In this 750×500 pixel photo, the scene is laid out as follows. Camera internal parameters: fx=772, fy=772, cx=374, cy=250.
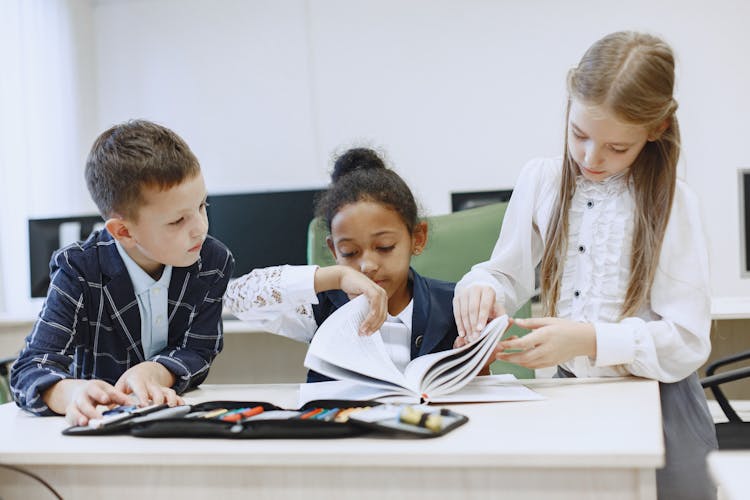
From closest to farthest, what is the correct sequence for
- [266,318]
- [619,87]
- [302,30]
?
1. [619,87]
2. [266,318]
3. [302,30]

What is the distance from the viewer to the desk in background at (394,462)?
748 millimetres

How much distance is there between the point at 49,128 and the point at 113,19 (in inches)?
30.5

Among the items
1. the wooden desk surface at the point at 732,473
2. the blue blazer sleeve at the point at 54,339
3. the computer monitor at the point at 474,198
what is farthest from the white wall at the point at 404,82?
the wooden desk surface at the point at 732,473

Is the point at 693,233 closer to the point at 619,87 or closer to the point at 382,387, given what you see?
the point at 619,87

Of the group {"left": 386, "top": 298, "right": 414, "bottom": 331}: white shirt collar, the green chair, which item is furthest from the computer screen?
{"left": 386, "top": 298, "right": 414, "bottom": 331}: white shirt collar

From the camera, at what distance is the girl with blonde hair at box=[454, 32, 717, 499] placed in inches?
43.0

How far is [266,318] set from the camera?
1366mm

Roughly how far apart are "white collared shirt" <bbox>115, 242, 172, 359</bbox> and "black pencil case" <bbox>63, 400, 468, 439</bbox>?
1.03ft

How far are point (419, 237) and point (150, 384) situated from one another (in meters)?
0.62

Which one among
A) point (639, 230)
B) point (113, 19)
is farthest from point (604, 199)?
point (113, 19)

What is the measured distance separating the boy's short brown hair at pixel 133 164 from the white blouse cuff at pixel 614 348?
0.68 meters

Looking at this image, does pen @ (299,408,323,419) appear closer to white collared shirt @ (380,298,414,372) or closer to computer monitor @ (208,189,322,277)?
white collared shirt @ (380,298,414,372)

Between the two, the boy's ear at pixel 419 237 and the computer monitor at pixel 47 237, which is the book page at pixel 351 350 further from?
the computer monitor at pixel 47 237

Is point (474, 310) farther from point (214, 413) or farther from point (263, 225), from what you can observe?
point (263, 225)
